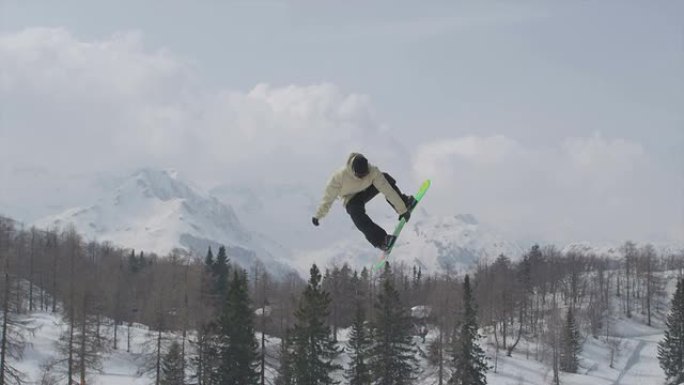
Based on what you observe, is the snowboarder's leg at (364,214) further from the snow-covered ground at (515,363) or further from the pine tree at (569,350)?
the pine tree at (569,350)

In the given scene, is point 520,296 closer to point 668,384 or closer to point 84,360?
point 668,384

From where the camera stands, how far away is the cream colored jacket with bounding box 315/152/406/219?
19.3 meters

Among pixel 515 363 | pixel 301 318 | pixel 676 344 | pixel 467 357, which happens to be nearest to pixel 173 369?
pixel 301 318

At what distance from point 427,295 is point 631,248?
77.7 m

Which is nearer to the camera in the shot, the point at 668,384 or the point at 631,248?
the point at 668,384

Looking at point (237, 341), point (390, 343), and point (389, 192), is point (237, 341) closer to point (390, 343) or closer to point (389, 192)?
point (390, 343)

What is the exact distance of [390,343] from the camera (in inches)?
2201

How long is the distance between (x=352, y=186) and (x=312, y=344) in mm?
32797

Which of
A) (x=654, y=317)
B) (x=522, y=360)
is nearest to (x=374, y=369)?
(x=522, y=360)

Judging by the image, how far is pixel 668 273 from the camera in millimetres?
186750

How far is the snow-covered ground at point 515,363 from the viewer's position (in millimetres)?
74438

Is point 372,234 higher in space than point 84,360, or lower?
higher

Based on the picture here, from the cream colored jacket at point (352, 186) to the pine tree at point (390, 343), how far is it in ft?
121

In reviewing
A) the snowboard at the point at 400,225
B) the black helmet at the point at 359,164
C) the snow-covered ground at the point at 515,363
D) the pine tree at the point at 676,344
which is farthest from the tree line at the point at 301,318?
the black helmet at the point at 359,164
